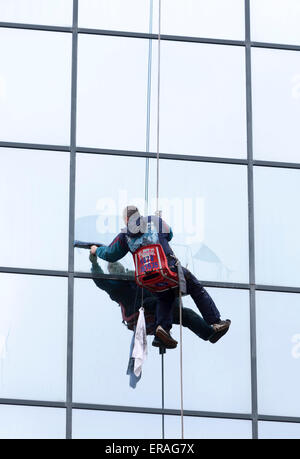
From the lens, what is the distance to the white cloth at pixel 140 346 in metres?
33.7

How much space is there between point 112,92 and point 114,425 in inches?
185

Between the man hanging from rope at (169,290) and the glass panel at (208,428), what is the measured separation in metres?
1.00

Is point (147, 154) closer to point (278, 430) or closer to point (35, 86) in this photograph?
point (35, 86)

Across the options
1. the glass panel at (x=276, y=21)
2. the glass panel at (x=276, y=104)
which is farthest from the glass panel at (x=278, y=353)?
the glass panel at (x=276, y=21)

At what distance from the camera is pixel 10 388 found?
3375cm

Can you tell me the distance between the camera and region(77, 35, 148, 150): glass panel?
3519cm

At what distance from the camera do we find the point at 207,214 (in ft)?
115

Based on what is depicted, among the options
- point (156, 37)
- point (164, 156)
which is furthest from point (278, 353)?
point (156, 37)

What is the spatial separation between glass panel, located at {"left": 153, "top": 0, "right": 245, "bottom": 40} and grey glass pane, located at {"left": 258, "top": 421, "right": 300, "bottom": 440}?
551 centimetres

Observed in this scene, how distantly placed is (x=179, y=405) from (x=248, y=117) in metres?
4.26

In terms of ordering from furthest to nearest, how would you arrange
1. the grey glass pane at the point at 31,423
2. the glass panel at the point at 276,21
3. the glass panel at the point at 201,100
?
the glass panel at the point at 276,21 → the glass panel at the point at 201,100 → the grey glass pane at the point at 31,423

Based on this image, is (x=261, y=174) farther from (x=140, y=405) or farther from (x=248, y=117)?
(x=140, y=405)

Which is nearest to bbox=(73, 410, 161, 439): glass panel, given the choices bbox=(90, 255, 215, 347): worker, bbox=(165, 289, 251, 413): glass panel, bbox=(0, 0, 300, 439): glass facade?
bbox=(0, 0, 300, 439): glass facade

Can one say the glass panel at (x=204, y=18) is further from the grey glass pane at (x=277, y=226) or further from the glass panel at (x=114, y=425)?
the glass panel at (x=114, y=425)
